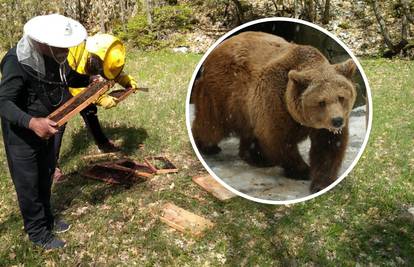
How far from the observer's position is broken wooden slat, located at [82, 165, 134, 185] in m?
7.75

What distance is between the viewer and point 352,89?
2455 millimetres

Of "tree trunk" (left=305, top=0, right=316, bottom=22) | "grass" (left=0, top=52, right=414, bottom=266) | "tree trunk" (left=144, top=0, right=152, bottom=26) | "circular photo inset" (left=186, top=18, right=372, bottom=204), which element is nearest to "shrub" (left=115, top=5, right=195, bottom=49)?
"tree trunk" (left=144, top=0, right=152, bottom=26)

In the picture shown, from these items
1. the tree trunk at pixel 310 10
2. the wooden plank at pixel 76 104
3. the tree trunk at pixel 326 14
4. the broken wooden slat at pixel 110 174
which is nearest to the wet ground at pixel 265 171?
the wooden plank at pixel 76 104

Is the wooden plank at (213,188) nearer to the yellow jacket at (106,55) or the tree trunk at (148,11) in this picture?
the yellow jacket at (106,55)

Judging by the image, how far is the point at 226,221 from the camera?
21.4 ft

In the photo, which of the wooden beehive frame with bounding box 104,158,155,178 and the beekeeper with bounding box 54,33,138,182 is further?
the wooden beehive frame with bounding box 104,158,155,178

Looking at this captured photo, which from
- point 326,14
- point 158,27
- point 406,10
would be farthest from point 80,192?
point 326,14

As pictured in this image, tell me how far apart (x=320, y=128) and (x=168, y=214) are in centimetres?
443

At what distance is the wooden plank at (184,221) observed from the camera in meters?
6.31

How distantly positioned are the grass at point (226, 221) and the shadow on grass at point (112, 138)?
53 millimetres

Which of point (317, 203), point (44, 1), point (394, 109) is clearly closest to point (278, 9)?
point (44, 1)

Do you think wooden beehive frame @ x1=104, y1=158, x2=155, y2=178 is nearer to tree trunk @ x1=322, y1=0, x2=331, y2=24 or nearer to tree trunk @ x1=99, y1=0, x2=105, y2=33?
tree trunk @ x1=322, y1=0, x2=331, y2=24

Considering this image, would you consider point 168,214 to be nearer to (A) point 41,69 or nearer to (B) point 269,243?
(B) point 269,243

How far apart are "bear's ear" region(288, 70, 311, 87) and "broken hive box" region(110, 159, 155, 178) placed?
18.5ft
